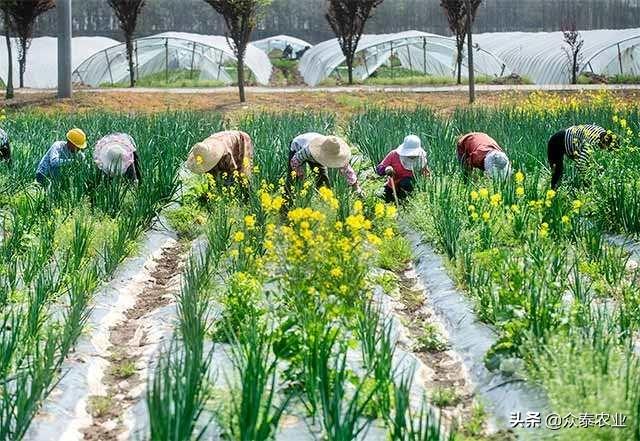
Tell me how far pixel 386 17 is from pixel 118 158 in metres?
27.4

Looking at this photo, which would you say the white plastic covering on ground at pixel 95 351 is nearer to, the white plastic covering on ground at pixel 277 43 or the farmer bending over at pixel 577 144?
the farmer bending over at pixel 577 144

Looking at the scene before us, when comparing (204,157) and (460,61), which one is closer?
(204,157)

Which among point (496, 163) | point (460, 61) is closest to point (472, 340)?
point (496, 163)

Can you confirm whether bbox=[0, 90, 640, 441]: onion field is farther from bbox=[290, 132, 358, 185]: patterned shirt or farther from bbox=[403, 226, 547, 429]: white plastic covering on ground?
bbox=[290, 132, 358, 185]: patterned shirt

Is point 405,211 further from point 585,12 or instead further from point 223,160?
point 585,12

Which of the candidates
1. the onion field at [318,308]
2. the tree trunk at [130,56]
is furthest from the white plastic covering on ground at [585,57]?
the onion field at [318,308]

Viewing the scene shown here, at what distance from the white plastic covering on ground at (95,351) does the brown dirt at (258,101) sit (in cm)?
1278

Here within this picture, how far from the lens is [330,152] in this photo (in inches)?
315

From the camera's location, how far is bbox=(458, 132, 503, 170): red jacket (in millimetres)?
8742

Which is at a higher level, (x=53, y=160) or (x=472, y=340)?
(x=53, y=160)

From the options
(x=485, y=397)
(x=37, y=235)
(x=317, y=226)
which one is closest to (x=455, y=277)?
(x=317, y=226)

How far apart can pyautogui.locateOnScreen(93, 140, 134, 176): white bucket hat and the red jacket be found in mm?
2873

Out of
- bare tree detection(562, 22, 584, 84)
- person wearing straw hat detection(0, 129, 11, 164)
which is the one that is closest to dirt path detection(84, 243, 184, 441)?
person wearing straw hat detection(0, 129, 11, 164)

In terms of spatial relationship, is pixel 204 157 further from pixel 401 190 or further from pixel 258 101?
pixel 258 101
